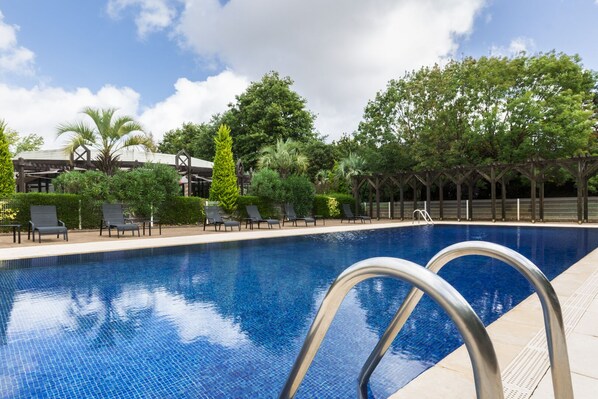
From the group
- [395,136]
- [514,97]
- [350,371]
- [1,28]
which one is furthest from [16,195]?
[514,97]

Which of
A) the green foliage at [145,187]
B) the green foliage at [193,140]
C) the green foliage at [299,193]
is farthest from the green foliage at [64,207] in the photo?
the green foliage at [193,140]

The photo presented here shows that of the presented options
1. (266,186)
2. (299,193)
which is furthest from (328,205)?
(266,186)

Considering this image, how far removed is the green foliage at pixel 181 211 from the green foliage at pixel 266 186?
3.80 meters

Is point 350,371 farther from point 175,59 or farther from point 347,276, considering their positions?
point 175,59

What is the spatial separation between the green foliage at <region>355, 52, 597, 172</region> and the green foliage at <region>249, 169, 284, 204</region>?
10867 millimetres

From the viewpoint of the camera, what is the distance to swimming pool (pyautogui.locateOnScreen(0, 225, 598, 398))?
294 centimetres

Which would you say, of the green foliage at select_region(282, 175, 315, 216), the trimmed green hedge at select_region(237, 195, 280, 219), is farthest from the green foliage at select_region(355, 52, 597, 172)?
the trimmed green hedge at select_region(237, 195, 280, 219)

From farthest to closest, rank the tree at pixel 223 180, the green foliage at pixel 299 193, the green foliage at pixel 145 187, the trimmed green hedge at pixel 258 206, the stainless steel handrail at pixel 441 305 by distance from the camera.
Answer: the green foliage at pixel 299 193
the trimmed green hedge at pixel 258 206
the tree at pixel 223 180
the green foliage at pixel 145 187
the stainless steel handrail at pixel 441 305

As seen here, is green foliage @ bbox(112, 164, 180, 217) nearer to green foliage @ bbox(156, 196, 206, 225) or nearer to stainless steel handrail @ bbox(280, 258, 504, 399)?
green foliage @ bbox(156, 196, 206, 225)

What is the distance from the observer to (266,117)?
3634 centimetres

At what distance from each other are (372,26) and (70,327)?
2173 centimetres

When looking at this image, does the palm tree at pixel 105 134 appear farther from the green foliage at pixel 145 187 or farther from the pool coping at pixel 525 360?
the pool coping at pixel 525 360

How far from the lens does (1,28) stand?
90.4 ft

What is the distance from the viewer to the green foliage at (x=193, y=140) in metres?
40.9
